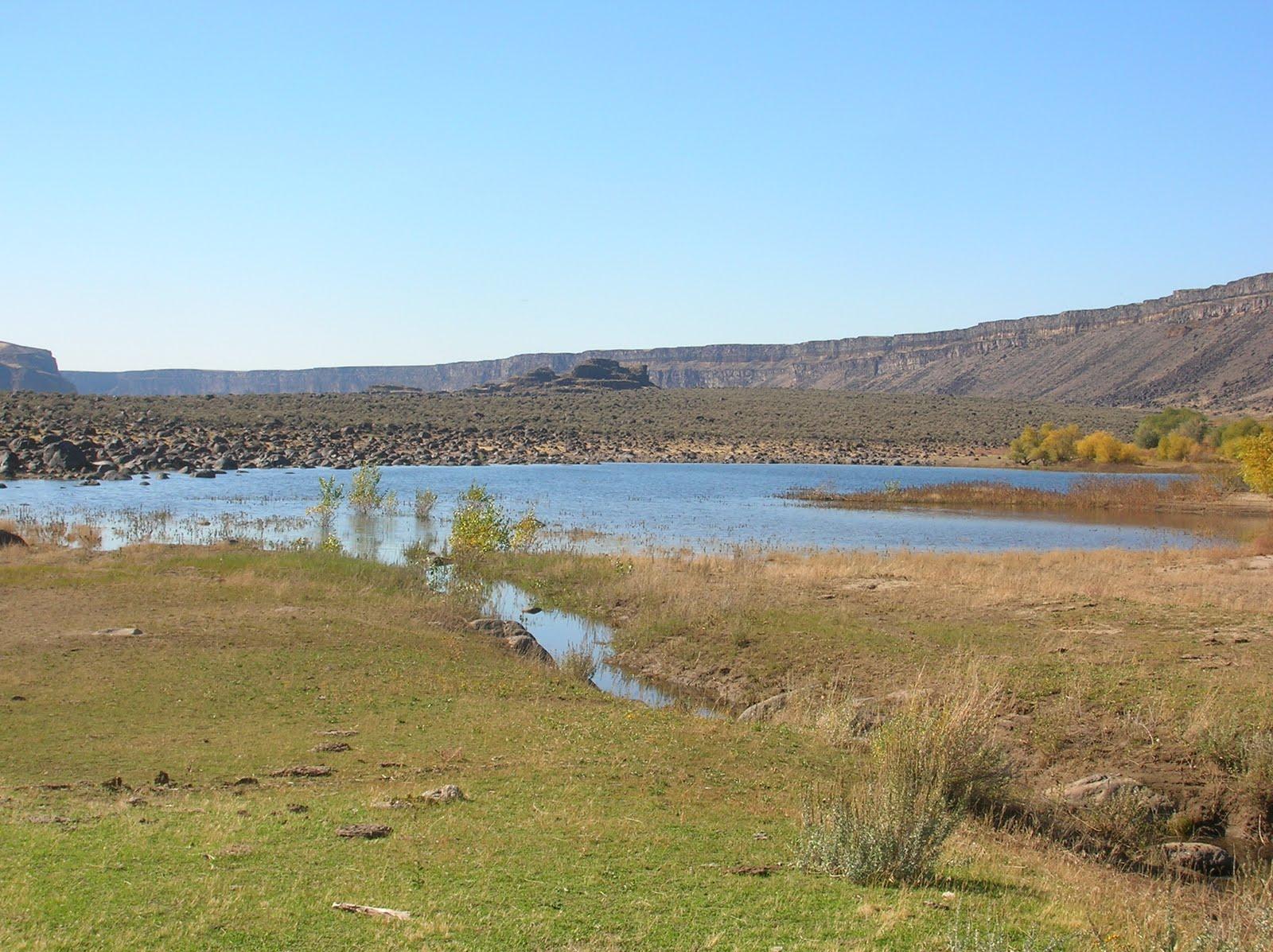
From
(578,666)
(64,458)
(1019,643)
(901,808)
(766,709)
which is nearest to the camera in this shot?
(901,808)

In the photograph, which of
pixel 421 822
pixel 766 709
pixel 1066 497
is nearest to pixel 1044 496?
pixel 1066 497

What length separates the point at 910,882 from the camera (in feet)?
26.5

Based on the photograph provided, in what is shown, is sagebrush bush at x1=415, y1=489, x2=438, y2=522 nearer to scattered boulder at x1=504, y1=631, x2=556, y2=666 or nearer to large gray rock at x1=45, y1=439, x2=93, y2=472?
scattered boulder at x1=504, y1=631, x2=556, y2=666

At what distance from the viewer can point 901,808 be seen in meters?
8.36

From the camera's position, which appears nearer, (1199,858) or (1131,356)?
(1199,858)

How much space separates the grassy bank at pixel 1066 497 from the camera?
54469mm

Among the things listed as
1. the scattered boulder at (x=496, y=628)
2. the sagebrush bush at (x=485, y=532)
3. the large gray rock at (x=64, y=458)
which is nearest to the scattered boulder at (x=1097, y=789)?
the scattered boulder at (x=496, y=628)

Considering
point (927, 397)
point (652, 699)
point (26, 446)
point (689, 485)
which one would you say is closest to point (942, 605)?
point (652, 699)

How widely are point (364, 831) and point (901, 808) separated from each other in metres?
4.31

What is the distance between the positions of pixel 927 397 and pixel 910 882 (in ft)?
440

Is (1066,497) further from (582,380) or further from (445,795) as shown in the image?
(582,380)

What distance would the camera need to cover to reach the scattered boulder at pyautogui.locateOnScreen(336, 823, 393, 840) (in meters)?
8.79

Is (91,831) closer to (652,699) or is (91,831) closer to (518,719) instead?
(518,719)

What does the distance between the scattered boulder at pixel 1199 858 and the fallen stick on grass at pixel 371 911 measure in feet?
25.7
